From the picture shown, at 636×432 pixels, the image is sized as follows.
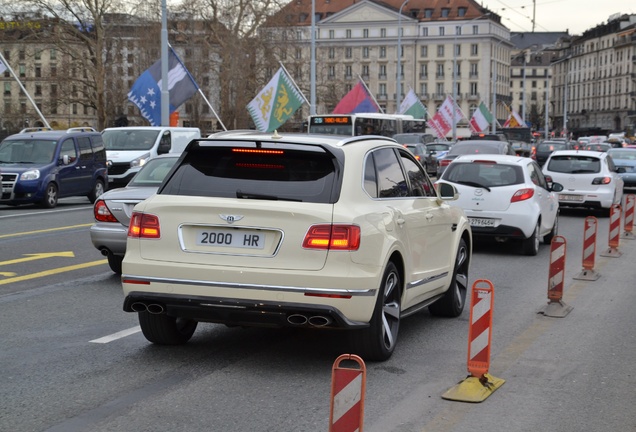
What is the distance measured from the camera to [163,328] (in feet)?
26.3

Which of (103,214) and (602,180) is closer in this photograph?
(103,214)

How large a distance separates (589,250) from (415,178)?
521 cm

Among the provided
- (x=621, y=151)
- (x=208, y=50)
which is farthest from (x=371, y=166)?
(x=208, y=50)

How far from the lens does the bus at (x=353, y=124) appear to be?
43094mm

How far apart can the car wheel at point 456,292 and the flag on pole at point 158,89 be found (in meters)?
30.4

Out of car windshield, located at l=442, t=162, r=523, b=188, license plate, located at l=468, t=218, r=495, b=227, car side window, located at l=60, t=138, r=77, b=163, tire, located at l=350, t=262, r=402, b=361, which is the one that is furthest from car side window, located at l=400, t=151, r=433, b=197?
car side window, located at l=60, t=138, r=77, b=163

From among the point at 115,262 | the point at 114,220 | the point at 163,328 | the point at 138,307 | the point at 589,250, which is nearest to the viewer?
the point at 138,307

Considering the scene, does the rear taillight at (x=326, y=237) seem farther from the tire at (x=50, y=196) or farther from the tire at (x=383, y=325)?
the tire at (x=50, y=196)

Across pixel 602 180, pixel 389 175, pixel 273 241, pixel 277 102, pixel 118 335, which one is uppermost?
pixel 277 102

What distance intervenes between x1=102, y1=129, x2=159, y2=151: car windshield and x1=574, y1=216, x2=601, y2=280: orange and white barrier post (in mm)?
18692

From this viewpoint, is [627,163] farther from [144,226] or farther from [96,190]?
[144,226]

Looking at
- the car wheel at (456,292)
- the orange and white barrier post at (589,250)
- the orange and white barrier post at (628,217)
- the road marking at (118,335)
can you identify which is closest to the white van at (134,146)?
the orange and white barrier post at (628,217)

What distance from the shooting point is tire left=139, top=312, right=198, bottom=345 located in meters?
7.99

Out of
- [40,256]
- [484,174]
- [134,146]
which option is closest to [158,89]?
[134,146]
